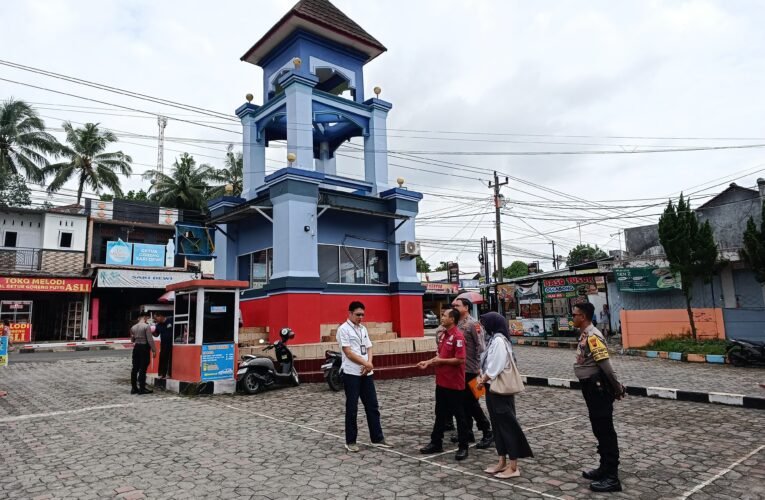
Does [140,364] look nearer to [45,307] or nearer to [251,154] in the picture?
[251,154]

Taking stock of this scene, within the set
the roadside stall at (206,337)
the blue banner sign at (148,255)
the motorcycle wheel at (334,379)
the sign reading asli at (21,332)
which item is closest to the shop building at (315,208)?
the roadside stall at (206,337)

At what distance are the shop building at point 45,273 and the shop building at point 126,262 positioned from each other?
652mm

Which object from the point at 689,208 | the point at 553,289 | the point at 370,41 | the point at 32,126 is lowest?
the point at 553,289

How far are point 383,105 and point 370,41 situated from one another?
2.05 meters

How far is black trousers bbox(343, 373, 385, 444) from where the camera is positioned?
19.3 ft

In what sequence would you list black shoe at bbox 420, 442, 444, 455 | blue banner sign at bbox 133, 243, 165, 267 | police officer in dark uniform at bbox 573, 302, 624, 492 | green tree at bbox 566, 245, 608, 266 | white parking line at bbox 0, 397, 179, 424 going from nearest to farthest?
police officer in dark uniform at bbox 573, 302, 624, 492 → black shoe at bbox 420, 442, 444, 455 → white parking line at bbox 0, 397, 179, 424 → blue banner sign at bbox 133, 243, 165, 267 → green tree at bbox 566, 245, 608, 266

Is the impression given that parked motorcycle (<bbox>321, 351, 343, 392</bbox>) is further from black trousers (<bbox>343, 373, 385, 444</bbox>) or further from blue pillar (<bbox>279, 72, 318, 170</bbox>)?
blue pillar (<bbox>279, 72, 318, 170</bbox>)

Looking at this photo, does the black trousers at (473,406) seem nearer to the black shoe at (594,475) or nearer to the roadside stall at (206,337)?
the black shoe at (594,475)

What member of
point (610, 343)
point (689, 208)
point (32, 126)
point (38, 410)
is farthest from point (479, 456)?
point (32, 126)

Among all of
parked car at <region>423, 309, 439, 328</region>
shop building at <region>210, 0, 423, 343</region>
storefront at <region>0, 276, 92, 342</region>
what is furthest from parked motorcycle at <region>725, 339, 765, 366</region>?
storefront at <region>0, 276, 92, 342</region>

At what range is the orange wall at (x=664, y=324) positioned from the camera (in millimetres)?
16969

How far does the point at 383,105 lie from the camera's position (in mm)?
16109

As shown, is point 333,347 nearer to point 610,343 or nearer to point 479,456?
point 479,456

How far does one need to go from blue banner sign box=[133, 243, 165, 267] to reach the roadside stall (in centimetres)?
2100
